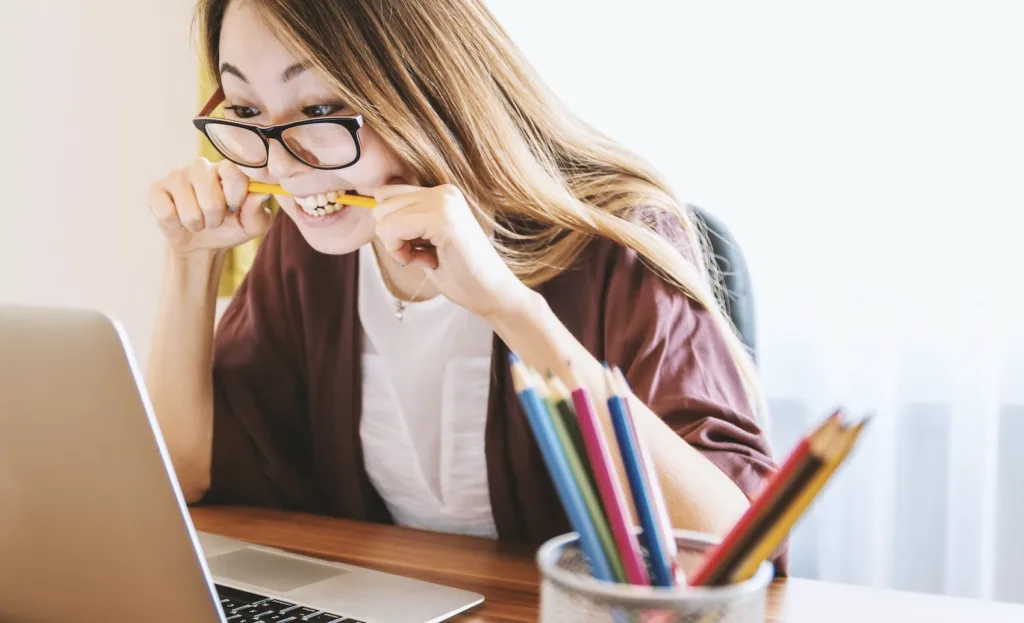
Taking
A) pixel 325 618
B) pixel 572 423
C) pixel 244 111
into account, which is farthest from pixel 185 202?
pixel 572 423

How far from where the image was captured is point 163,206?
1074mm

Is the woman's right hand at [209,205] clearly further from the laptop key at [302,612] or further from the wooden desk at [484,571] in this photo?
the laptop key at [302,612]

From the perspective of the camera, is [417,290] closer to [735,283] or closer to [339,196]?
[339,196]

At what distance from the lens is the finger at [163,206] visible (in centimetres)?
108

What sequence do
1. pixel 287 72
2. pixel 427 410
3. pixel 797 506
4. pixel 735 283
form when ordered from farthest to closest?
pixel 427 410
pixel 735 283
pixel 287 72
pixel 797 506

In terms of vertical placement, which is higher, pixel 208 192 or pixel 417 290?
pixel 208 192

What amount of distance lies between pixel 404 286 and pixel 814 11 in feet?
3.20

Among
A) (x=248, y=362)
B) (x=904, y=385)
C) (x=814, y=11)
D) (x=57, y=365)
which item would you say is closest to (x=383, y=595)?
(x=57, y=365)

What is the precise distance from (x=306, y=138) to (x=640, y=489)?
67 centimetres

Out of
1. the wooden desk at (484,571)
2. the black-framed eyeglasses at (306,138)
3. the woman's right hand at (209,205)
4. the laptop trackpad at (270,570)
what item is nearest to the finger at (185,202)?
the woman's right hand at (209,205)

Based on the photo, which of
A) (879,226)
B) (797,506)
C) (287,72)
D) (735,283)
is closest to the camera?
(797,506)

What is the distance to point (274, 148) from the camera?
927 mm

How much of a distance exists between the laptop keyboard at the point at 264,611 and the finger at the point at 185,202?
1.75ft

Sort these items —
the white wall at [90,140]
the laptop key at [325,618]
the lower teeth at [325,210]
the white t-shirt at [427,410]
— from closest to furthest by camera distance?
the laptop key at [325,618] < the lower teeth at [325,210] < the white t-shirt at [427,410] < the white wall at [90,140]
